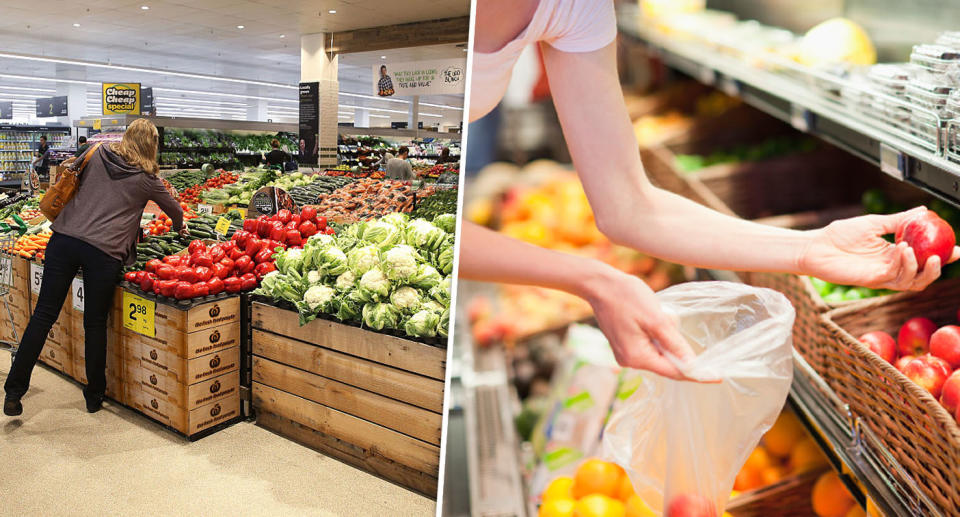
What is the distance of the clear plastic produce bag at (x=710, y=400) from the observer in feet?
2.76

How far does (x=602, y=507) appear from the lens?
36.1 inches

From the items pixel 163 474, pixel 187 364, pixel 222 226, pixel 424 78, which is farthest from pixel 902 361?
pixel 424 78

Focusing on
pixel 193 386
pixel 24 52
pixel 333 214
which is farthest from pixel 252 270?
pixel 24 52

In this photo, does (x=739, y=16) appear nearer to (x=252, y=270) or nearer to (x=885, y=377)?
(x=885, y=377)

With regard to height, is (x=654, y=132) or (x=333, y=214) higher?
(x=654, y=132)

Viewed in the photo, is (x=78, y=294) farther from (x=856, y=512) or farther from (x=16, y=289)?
(x=856, y=512)

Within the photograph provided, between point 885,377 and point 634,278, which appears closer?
point 885,377

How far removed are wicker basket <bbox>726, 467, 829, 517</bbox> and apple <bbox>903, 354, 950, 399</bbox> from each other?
151mm

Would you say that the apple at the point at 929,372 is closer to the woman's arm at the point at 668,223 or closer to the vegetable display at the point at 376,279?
the woman's arm at the point at 668,223

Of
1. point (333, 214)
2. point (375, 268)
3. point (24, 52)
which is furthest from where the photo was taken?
point (24, 52)

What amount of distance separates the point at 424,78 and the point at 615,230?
32.2ft

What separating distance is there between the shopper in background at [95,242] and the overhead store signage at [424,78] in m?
6.87

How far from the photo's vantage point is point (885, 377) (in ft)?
2.62

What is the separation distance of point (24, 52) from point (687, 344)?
17.3m
